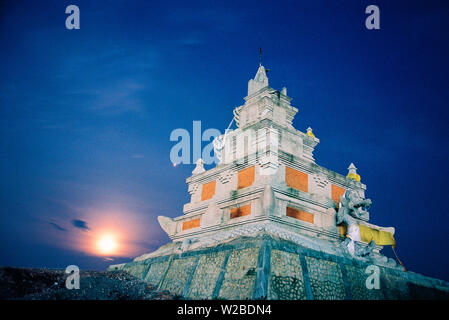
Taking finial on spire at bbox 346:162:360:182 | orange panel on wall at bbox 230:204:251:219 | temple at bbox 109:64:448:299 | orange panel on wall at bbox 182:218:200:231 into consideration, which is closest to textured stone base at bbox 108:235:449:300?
temple at bbox 109:64:448:299

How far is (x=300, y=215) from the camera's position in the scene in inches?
566

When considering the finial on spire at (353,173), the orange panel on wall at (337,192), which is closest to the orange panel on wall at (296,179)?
the orange panel on wall at (337,192)

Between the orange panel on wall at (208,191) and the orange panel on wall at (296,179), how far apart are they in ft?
14.8

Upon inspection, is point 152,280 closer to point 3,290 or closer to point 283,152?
point 3,290

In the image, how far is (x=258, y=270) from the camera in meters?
10.1

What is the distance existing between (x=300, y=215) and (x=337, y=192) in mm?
3853

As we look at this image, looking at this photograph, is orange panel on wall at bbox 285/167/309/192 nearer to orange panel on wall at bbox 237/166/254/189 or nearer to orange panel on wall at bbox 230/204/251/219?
orange panel on wall at bbox 237/166/254/189

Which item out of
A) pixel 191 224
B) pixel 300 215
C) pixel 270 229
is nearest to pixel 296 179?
pixel 300 215

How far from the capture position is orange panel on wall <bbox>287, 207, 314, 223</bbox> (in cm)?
1398

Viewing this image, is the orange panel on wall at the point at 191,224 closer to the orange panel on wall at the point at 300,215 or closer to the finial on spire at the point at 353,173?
the orange panel on wall at the point at 300,215

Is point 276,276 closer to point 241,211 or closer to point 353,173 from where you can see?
point 241,211
